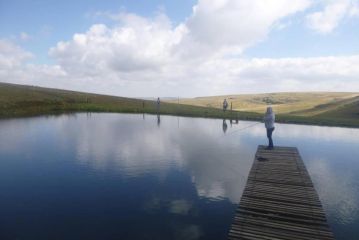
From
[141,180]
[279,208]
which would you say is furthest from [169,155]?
[279,208]

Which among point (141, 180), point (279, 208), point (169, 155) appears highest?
point (279, 208)

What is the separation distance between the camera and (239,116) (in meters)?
67.6

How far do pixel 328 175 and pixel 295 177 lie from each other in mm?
8684

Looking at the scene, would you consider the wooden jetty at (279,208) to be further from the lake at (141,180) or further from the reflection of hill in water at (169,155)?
the reflection of hill in water at (169,155)

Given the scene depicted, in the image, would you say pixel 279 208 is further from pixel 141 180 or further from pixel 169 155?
pixel 169 155

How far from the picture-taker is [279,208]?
665 inches

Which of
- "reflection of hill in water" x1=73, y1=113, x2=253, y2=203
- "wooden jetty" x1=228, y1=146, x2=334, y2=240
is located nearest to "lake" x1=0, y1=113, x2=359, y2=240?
"reflection of hill in water" x1=73, y1=113, x2=253, y2=203

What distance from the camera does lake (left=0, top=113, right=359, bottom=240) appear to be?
18484 mm

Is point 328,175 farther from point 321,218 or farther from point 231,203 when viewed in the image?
point 321,218

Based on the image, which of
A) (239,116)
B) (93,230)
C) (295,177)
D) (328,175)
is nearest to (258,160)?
(295,177)

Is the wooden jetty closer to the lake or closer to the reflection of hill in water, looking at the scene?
the lake

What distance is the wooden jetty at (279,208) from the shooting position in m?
14.4

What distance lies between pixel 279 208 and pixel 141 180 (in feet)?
40.2

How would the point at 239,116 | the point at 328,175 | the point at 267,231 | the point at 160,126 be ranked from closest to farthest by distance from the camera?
the point at 267,231, the point at 328,175, the point at 160,126, the point at 239,116
